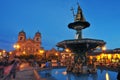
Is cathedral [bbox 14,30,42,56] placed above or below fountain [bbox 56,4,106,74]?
above

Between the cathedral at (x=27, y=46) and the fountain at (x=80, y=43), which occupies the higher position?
the cathedral at (x=27, y=46)

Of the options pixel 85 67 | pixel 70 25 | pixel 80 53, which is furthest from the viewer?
pixel 70 25

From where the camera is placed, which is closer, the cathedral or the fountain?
the fountain

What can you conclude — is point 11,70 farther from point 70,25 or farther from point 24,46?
point 24,46

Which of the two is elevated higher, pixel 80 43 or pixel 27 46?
pixel 27 46

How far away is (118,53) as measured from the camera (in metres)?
66.1

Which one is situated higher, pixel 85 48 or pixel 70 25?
pixel 70 25

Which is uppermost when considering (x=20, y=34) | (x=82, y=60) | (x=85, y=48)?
(x=20, y=34)

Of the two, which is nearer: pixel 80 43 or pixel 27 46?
pixel 80 43

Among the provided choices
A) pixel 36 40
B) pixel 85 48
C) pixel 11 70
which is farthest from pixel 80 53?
pixel 36 40

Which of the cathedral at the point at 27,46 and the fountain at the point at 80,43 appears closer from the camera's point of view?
the fountain at the point at 80,43

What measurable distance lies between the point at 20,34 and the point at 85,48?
10551 centimetres

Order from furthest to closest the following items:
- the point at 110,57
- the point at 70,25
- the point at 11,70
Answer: the point at 110,57 < the point at 70,25 < the point at 11,70

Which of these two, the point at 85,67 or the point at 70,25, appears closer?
the point at 85,67
